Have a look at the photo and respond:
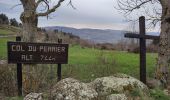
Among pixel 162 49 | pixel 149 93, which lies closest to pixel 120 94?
pixel 149 93

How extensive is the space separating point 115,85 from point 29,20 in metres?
5.65

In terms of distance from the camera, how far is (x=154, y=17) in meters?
20.3

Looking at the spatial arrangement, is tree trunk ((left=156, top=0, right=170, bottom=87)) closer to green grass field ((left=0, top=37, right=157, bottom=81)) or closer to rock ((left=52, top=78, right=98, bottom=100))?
green grass field ((left=0, top=37, right=157, bottom=81))

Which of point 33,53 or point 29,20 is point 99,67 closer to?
point 29,20

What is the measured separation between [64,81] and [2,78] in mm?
4272

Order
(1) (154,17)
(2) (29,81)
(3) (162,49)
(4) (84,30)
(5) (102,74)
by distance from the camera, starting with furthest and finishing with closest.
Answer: (4) (84,30), (1) (154,17), (5) (102,74), (3) (162,49), (2) (29,81)

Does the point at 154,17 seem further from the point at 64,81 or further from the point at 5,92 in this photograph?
the point at 64,81

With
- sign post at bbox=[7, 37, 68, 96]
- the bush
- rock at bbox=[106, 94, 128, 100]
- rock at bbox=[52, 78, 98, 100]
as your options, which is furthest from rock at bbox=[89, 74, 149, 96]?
the bush

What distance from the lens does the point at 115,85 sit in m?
11.2

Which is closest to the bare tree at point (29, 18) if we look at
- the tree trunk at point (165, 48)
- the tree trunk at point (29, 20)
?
the tree trunk at point (29, 20)

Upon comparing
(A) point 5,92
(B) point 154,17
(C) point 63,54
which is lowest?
(A) point 5,92

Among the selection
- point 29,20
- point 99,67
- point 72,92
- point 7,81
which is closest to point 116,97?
point 72,92

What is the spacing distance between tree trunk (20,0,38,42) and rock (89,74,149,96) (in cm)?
488

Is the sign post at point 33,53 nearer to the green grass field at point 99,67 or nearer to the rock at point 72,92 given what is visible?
the rock at point 72,92
